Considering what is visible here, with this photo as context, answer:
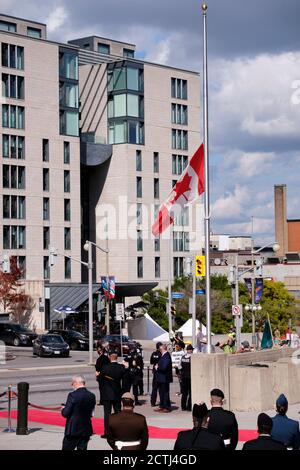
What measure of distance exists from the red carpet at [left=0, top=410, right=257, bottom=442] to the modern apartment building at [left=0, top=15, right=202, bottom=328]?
5220cm

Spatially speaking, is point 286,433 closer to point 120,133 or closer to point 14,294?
point 14,294

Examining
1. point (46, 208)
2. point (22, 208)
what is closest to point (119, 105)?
point (46, 208)

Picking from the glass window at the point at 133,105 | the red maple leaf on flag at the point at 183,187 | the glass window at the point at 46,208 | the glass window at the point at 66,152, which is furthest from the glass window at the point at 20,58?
the red maple leaf on flag at the point at 183,187

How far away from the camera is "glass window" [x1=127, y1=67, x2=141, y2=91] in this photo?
90438 millimetres

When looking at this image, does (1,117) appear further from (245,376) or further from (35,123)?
(245,376)

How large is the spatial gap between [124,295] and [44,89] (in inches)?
796

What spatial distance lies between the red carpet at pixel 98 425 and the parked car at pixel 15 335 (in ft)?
119

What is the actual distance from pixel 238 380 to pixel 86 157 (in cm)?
6863

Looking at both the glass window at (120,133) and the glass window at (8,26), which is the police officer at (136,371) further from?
the glass window at (8,26)

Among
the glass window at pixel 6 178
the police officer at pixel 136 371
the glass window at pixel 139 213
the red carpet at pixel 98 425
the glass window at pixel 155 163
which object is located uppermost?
the glass window at pixel 155 163

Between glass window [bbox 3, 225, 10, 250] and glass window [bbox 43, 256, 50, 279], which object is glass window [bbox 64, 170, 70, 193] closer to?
glass window [bbox 43, 256, 50, 279]

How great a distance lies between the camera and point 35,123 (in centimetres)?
8269

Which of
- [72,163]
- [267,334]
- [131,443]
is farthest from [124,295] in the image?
[131,443]

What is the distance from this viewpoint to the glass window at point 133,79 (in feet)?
297
